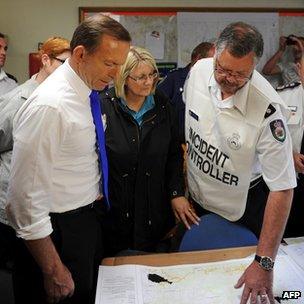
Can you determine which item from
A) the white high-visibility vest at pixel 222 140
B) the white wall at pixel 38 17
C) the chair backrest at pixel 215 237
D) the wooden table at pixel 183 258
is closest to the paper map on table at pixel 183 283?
the wooden table at pixel 183 258

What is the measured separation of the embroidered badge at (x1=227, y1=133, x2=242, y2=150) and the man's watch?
1.45ft

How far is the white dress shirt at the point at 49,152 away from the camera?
3.51 ft

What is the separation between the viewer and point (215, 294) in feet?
3.66

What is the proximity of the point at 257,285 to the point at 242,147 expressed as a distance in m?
0.52

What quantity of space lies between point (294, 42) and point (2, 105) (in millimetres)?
2588

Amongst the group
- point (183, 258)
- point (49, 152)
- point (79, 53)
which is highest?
point (79, 53)

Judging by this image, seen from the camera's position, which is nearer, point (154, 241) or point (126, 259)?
point (126, 259)

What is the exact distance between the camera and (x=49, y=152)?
1086 millimetres

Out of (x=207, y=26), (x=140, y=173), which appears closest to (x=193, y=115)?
(x=140, y=173)

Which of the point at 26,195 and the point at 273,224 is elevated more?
the point at 26,195

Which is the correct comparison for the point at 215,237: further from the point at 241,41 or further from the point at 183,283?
the point at 241,41

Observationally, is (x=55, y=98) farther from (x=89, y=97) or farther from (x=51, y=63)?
(x=51, y=63)

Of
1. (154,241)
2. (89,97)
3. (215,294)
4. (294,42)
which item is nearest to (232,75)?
(89,97)

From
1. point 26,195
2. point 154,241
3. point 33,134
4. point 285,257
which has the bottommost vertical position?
point 154,241
